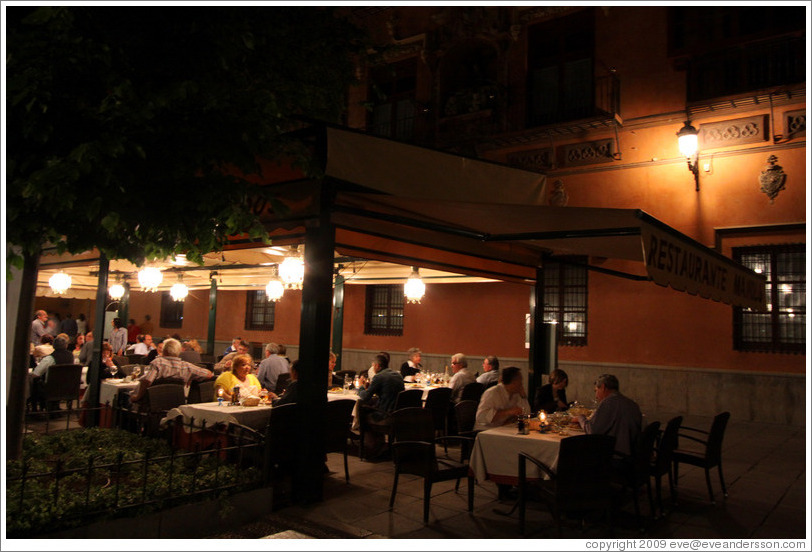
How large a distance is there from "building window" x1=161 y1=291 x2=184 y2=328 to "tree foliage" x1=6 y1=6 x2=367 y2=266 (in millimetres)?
21859

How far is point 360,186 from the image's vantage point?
5.66 m

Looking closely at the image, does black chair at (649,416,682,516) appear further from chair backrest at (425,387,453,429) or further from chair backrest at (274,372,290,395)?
chair backrest at (274,372,290,395)

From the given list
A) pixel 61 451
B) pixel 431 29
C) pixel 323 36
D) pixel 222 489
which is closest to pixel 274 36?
pixel 323 36

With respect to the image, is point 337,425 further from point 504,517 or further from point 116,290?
point 116,290

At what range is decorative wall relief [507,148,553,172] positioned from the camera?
14672 millimetres

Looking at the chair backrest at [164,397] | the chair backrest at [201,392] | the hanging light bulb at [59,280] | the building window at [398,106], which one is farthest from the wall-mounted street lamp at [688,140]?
the hanging light bulb at [59,280]

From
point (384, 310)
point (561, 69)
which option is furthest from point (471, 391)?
point (561, 69)

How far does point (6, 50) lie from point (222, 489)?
355 cm

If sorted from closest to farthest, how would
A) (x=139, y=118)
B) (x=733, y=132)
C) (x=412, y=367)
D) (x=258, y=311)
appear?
1. (x=139, y=118)
2. (x=412, y=367)
3. (x=733, y=132)
4. (x=258, y=311)

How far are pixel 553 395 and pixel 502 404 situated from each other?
204 cm

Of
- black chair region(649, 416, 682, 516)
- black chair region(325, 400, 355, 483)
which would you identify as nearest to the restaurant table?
black chair region(649, 416, 682, 516)

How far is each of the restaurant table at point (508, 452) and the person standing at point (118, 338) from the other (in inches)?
422

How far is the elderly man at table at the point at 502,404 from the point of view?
619 cm

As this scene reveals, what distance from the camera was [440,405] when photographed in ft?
28.0
